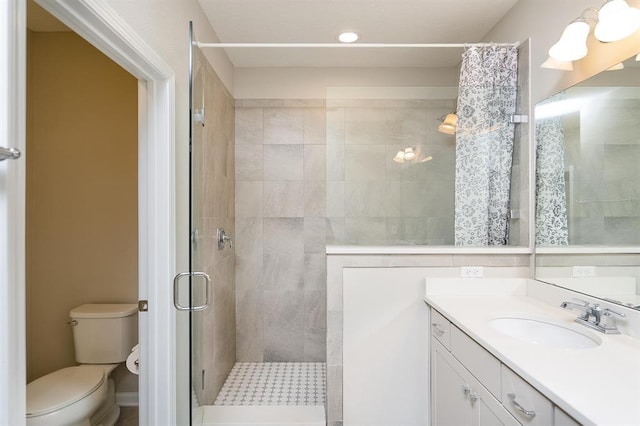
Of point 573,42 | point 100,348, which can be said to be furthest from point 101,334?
point 573,42

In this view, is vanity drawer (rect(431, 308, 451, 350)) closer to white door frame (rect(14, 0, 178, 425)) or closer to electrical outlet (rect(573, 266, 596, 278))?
electrical outlet (rect(573, 266, 596, 278))

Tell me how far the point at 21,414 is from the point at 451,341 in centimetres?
154

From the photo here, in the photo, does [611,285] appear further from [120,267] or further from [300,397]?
[120,267]

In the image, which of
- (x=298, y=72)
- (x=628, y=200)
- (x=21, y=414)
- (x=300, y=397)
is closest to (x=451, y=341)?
(x=628, y=200)

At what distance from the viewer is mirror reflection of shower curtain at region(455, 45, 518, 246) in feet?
6.94

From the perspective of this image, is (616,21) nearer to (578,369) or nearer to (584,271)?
(584,271)

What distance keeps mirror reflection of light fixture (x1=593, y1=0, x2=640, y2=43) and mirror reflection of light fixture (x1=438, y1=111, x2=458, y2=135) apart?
2.96ft

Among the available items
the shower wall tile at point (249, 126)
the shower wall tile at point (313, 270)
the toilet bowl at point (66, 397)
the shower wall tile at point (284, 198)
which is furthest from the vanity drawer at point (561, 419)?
the shower wall tile at point (249, 126)

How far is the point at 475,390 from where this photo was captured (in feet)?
4.43

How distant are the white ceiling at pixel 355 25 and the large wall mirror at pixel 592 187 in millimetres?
859

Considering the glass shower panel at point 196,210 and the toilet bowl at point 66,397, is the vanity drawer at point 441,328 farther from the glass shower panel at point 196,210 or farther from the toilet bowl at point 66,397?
the toilet bowl at point 66,397

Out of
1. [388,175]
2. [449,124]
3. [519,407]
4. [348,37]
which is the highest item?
[348,37]

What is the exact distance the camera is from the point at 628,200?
136 cm

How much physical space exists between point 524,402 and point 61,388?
222cm
